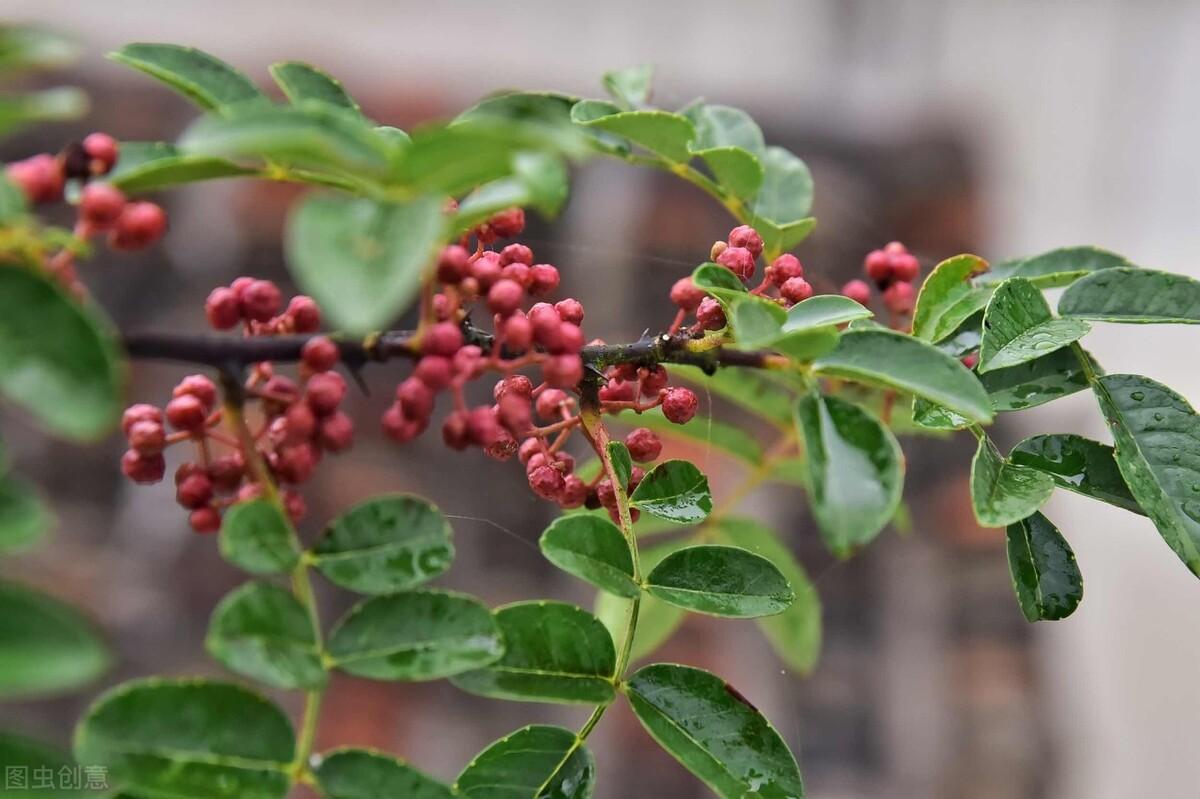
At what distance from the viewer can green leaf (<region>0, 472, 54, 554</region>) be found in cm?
29

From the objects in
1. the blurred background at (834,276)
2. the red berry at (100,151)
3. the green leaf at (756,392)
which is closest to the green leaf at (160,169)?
the red berry at (100,151)

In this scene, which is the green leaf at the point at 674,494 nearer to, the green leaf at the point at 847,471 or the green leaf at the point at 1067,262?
the green leaf at the point at 847,471

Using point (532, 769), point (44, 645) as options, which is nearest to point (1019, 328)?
point (532, 769)

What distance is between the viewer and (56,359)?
0.28m

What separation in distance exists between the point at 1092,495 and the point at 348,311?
0.31 m

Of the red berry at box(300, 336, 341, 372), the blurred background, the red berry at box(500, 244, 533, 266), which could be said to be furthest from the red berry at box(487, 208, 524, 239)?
the blurred background

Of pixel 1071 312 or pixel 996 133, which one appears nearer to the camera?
pixel 1071 312

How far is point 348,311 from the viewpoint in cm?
26

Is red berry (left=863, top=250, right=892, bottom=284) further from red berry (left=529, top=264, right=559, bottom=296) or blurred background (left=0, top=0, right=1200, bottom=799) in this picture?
blurred background (left=0, top=0, right=1200, bottom=799)

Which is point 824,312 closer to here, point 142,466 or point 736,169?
point 736,169

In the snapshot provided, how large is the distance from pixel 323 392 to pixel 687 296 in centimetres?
17

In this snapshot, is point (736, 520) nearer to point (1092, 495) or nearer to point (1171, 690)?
point (1092, 495)

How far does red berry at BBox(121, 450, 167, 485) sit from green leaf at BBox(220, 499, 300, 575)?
8 cm

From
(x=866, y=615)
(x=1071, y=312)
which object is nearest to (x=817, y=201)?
(x=866, y=615)
